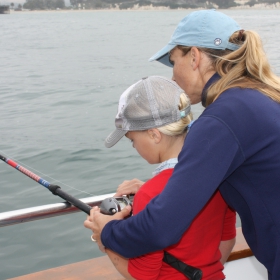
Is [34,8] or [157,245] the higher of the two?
[157,245]

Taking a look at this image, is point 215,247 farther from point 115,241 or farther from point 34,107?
point 34,107

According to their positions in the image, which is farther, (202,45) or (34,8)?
(34,8)

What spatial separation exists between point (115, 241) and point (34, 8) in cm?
7295

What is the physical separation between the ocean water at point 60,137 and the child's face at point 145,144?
→ 1.88 ft

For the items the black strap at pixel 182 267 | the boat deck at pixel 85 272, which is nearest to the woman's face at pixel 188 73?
the black strap at pixel 182 267

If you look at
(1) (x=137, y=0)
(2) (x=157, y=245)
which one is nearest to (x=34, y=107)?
(2) (x=157, y=245)

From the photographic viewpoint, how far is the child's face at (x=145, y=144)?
5.40 ft

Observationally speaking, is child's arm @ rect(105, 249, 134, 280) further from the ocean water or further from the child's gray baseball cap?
the ocean water

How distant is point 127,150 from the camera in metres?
8.20

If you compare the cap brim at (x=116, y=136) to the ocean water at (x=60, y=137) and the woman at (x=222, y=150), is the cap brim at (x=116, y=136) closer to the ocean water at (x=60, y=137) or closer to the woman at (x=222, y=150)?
the woman at (x=222, y=150)

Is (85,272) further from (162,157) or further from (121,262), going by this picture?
(162,157)

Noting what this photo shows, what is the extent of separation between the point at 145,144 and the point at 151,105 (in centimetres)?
14

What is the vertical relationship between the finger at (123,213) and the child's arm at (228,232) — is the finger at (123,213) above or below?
above

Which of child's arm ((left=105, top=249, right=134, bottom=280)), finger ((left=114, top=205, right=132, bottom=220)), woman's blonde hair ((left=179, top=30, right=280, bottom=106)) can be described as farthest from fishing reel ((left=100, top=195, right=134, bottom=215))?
woman's blonde hair ((left=179, top=30, right=280, bottom=106))
